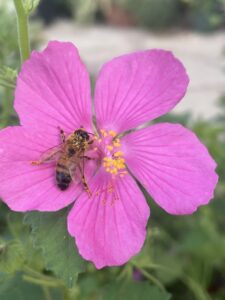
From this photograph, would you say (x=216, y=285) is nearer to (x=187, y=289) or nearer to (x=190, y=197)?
(x=187, y=289)

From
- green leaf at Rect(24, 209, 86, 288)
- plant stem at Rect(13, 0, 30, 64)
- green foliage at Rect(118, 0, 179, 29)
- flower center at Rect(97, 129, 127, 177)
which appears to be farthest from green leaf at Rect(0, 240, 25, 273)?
green foliage at Rect(118, 0, 179, 29)

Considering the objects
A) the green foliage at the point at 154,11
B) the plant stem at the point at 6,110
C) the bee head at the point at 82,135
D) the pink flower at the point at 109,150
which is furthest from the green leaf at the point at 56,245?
the green foliage at the point at 154,11

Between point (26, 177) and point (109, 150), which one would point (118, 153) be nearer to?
point (109, 150)

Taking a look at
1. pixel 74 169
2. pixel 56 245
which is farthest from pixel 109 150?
pixel 56 245

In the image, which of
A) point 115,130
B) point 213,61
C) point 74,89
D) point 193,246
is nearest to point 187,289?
point 193,246

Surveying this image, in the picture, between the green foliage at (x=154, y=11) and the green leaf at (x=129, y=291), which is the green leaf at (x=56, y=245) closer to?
the green leaf at (x=129, y=291)

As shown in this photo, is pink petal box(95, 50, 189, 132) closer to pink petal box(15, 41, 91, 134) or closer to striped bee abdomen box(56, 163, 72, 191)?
pink petal box(15, 41, 91, 134)
